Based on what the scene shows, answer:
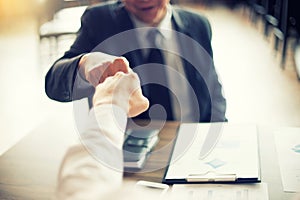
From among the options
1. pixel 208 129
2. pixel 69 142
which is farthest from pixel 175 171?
pixel 69 142

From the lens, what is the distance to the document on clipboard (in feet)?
4.06

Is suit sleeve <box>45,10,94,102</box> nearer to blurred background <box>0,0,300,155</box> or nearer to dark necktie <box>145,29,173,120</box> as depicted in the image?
blurred background <box>0,0,300,155</box>

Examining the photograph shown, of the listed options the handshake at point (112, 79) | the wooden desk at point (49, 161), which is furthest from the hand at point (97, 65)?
the wooden desk at point (49, 161)

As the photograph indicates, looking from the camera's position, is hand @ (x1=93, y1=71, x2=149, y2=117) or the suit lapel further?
the suit lapel

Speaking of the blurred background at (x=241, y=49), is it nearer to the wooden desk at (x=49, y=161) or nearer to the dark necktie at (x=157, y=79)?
the wooden desk at (x=49, y=161)

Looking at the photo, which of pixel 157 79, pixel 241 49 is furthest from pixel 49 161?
pixel 241 49

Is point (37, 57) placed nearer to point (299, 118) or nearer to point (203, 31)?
point (203, 31)

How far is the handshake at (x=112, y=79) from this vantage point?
1.35 meters

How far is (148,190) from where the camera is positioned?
122 cm

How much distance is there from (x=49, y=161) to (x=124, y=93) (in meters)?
0.30

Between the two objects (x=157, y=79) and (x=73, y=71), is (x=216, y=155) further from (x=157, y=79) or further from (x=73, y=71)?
(x=73, y=71)

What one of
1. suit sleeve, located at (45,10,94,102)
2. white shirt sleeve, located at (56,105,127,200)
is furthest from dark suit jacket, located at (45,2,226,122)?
white shirt sleeve, located at (56,105,127,200)

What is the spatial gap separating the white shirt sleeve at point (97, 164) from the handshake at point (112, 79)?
133 millimetres

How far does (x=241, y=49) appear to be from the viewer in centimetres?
144
